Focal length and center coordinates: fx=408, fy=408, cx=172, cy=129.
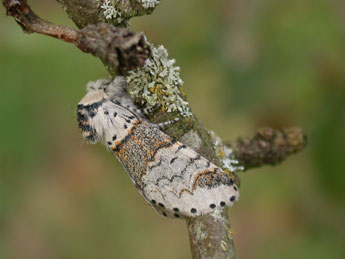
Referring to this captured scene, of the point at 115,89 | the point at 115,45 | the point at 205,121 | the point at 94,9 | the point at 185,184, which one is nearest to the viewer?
the point at 115,45

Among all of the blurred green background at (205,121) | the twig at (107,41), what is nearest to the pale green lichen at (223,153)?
the twig at (107,41)

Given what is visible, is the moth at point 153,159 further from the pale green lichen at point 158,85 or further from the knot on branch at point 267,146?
the knot on branch at point 267,146

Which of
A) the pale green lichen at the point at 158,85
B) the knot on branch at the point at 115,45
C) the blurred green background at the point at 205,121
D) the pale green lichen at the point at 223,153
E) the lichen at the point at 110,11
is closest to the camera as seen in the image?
the knot on branch at the point at 115,45

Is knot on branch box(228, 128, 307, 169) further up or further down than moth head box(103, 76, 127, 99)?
further down

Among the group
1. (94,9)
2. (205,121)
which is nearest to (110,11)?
(94,9)

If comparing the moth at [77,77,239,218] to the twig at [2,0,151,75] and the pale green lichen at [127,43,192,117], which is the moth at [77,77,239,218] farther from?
the twig at [2,0,151,75]

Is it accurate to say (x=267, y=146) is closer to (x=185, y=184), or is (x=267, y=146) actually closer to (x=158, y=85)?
(x=185, y=184)

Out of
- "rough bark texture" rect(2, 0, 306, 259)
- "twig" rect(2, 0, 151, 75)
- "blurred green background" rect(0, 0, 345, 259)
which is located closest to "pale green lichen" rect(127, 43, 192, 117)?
"rough bark texture" rect(2, 0, 306, 259)
